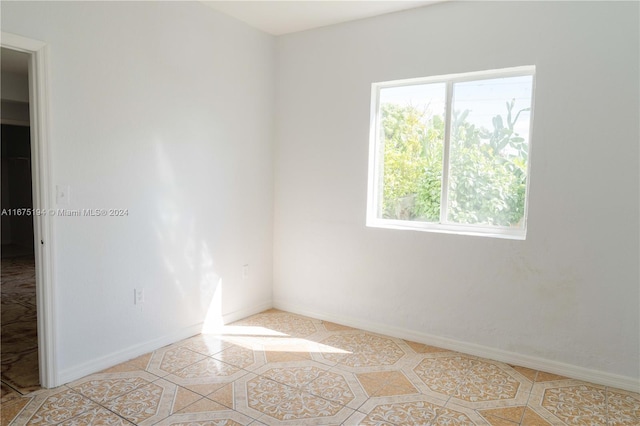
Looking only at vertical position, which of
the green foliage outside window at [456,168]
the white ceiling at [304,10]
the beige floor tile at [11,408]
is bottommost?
the beige floor tile at [11,408]

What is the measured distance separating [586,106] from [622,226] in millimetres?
780

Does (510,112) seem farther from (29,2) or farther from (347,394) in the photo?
(29,2)

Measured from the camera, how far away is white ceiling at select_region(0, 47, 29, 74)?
12.4 feet

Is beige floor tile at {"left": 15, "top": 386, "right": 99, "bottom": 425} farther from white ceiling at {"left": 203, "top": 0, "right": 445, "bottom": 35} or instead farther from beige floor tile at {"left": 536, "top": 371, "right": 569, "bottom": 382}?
white ceiling at {"left": 203, "top": 0, "right": 445, "bottom": 35}

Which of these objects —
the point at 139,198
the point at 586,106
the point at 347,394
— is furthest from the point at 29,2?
the point at 586,106

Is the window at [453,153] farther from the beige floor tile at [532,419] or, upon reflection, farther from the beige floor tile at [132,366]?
the beige floor tile at [132,366]

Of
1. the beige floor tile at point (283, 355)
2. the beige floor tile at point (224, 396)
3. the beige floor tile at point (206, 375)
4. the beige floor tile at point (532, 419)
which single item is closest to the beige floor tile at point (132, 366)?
the beige floor tile at point (206, 375)

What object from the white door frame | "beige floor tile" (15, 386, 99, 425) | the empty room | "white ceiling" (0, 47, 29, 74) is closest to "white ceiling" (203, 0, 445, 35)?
the empty room

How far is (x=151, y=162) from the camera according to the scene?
3021 millimetres

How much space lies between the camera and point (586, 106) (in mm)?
2688

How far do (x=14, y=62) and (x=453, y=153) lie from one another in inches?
169

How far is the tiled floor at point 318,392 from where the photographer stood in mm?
2297

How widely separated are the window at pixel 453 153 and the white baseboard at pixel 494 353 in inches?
33.2

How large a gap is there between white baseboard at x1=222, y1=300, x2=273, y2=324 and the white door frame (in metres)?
1.43
